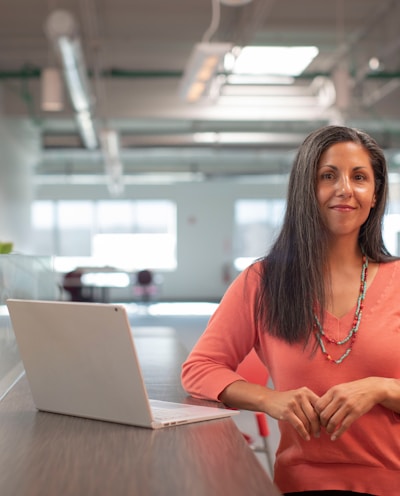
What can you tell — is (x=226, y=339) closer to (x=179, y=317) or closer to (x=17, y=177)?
(x=17, y=177)

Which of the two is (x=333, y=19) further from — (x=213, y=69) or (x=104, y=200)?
(x=104, y=200)

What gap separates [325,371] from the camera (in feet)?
5.84

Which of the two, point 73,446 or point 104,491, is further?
point 73,446

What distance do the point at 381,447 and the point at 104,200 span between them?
17163mm

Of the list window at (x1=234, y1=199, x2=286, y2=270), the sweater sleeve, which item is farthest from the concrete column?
the sweater sleeve

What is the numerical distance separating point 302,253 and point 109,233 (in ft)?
56.0

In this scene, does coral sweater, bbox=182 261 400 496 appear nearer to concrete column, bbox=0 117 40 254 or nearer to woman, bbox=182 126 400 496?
woman, bbox=182 126 400 496

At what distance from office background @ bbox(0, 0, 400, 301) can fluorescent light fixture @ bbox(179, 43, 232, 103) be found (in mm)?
17

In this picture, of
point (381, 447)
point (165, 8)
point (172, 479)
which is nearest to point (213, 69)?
point (165, 8)

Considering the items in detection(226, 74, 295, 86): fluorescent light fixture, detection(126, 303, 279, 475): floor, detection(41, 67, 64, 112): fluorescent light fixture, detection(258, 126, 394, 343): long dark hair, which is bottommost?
detection(126, 303, 279, 475): floor

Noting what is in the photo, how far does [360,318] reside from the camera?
1816 mm

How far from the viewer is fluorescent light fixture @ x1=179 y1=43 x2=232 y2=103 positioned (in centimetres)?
540

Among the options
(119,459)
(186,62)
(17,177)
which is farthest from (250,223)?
(119,459)

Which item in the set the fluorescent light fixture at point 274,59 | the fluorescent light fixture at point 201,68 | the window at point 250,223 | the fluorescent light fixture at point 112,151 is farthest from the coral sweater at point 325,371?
the window at point 250,223
